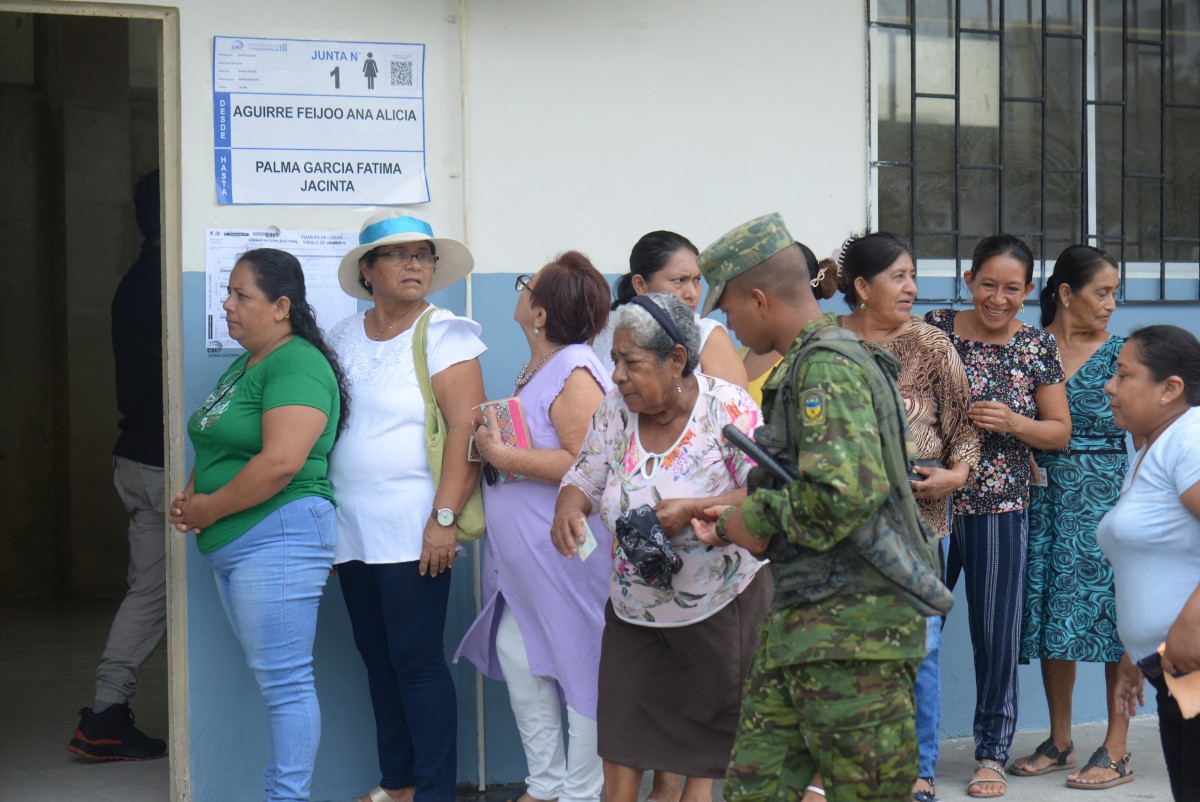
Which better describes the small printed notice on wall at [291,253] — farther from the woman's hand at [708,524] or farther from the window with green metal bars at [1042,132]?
the window with green metal bars at [1042,132]

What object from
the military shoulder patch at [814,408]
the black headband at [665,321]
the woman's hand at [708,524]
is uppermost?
the black headband at [665,321]

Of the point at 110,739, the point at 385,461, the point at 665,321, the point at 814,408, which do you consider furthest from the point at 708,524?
the point at 110,739

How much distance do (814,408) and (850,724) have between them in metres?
0.70

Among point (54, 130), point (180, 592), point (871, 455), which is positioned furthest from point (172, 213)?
point (54, 130)

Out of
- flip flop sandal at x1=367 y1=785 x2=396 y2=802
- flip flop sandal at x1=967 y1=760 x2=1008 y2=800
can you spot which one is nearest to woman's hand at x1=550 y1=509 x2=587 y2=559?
flip flop sandal at x1=367 y1=785 x2=396 y2=802

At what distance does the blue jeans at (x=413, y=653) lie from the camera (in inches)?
171

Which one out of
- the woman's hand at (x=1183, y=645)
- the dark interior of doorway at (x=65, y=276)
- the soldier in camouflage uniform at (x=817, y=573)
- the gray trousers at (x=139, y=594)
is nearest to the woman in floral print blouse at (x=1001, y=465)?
the woman's hand at (x=1183, y=645)

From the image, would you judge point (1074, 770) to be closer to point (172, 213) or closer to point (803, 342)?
point (803, 342)

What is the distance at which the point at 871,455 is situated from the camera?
2824 mm

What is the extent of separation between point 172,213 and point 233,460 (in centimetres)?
96

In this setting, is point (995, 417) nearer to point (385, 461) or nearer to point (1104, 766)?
point (1104, 766)

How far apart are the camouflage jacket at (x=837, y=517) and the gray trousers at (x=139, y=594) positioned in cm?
304

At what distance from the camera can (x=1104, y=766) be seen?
489 centimetres

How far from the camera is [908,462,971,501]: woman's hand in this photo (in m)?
4.51
